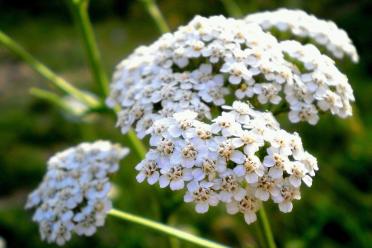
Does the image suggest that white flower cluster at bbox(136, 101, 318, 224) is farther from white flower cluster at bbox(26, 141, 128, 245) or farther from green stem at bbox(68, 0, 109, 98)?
green stem at bbox(68, 0, 109, 98)

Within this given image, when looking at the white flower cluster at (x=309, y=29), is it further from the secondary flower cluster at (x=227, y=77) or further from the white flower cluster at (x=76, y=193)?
the white flower cluster at (x=76, y=193)

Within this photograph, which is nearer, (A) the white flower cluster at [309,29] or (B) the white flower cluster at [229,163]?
(B) the white flower cluster at [229,163]

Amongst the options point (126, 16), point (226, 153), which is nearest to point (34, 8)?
point (126, 16)

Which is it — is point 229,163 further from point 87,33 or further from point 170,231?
point 87,33

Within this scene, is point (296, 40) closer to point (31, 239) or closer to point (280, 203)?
point (280, 203)

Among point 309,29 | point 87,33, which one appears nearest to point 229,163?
point 309,29

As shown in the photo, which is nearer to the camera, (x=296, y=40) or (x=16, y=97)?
(x=296, y=40)

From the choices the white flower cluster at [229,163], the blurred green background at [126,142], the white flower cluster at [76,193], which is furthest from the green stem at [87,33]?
the white flower cluster at [229,163]

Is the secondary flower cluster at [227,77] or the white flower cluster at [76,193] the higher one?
the secondary flower cluster at [227,77]
